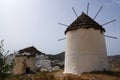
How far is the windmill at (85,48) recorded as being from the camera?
58.5 ft

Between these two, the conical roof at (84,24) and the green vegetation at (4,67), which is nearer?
the green vegetation at (4,67)

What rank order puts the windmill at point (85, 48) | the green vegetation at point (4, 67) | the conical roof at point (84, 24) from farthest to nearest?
1. the conical roof at point (84, 24)
2. the windmill at point (85, 48)
3. the green vegetation at point (4, 67)

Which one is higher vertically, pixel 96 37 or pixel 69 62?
pixel 96 37

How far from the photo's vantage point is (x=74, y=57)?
1848cm

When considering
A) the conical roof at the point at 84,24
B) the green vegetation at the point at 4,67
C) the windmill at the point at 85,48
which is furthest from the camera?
the conical roof at the point at 84,24

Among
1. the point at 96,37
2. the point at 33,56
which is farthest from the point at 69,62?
the point at 33,56

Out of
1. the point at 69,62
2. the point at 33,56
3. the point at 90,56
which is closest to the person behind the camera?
the point at 90,56

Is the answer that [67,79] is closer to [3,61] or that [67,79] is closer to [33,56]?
[3,61]

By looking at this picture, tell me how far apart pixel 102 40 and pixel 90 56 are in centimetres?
239

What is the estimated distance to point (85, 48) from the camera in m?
18.1

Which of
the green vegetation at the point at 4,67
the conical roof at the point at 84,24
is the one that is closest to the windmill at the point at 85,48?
the conical roof at the point at 84,24

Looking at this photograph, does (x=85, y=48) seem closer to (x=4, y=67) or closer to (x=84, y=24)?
(x=84, y=24)

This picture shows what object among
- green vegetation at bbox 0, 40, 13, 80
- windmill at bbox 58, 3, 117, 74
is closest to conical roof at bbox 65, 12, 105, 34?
windmill at bbox 58, 3, 117, 74

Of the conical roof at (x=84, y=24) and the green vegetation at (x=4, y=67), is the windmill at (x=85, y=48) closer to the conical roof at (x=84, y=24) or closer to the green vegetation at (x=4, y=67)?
the conical roof at (x=84, y=24)
